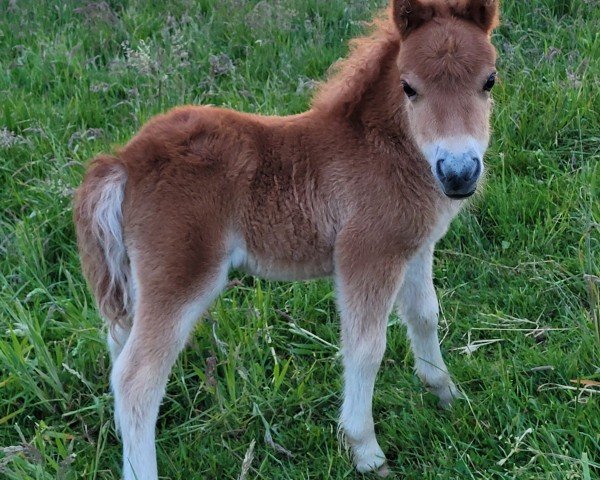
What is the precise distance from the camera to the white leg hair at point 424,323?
10.5 ft

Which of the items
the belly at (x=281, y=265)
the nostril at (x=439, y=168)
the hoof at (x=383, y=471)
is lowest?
the hoof at (x=383, y=471)

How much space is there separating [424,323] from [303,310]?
2.37ft

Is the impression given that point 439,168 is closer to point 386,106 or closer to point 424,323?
point 386,106

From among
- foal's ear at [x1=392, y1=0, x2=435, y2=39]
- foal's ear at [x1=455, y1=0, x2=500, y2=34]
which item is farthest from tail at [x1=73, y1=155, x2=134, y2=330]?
foal's ear at [x1=455, y1=0, x2=500, y2=34]

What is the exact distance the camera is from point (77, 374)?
10.4 ft

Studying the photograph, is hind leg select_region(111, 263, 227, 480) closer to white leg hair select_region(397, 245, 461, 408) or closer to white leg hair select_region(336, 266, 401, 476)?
white leg hair select_region(336, 266, 401, 476)

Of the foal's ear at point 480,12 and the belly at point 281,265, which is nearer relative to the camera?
the foal's ear at point 480,12

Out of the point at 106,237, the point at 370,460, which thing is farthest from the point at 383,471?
the point at 106,237

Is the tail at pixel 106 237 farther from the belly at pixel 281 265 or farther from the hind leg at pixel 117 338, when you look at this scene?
the belly at pixel 281 265

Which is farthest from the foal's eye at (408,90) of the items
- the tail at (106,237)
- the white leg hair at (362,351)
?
the tail at (106,237)

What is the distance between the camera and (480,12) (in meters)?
2.80

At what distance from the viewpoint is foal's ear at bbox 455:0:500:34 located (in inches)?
109

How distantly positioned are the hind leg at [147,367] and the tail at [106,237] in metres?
0.19

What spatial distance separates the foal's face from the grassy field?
0.70 m
